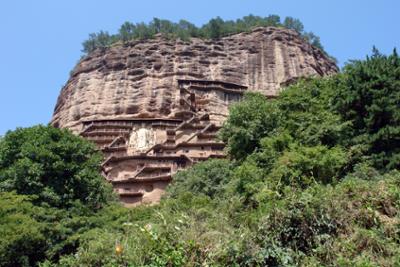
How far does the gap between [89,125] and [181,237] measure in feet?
130

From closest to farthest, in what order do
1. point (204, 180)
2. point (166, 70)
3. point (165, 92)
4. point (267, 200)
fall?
point (267, 200) < point (204, 180) < point (165, 92) < point (166, 70)

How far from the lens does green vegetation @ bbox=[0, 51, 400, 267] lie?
9938 millimetres

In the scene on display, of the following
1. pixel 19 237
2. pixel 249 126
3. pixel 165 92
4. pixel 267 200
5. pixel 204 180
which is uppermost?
pixel 165 92

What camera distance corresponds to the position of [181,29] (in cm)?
6488

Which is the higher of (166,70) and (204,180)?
(166,70)

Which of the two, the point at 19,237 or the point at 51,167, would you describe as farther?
the point at 51,167

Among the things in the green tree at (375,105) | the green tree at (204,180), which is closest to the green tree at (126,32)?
the green tree at (204,180)

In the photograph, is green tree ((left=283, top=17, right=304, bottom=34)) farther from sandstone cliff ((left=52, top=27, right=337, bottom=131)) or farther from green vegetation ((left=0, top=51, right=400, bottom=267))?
green vegetation ((left=0, top=51, right=400, bottom=267))

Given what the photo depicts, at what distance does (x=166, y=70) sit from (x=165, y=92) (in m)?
3.91

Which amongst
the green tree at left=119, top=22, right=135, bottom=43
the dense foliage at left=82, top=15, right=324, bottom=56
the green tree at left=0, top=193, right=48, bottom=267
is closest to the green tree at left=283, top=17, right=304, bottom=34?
the dense foliage at left=82, top=15, right=324, bottom=56

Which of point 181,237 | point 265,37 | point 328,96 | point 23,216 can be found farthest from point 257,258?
point 265,37

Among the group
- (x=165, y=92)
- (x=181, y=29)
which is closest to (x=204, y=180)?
(x=165, y=92)

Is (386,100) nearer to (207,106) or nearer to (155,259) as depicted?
(155,259)

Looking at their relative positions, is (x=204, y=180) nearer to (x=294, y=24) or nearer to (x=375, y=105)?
(x=375, y=105)
